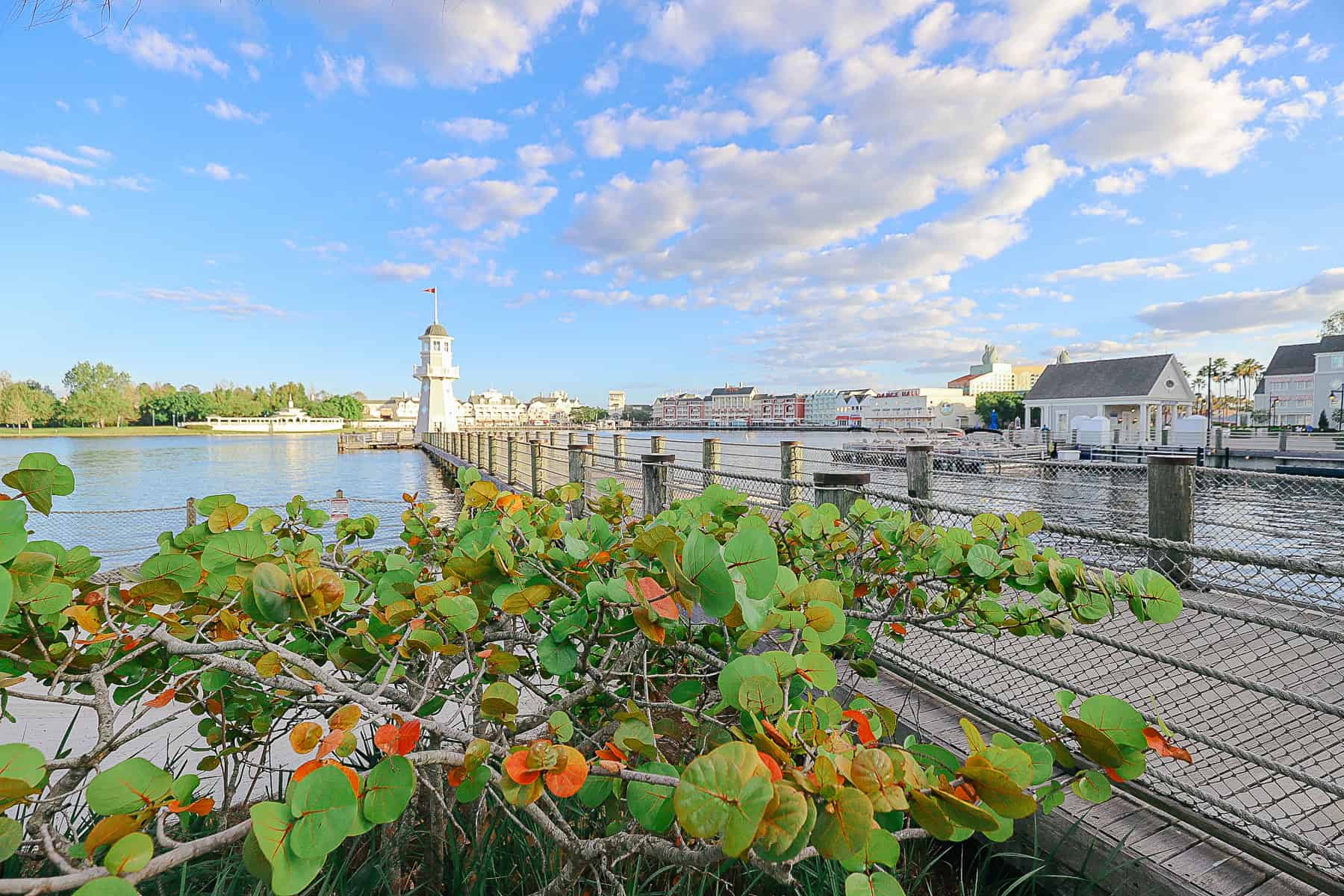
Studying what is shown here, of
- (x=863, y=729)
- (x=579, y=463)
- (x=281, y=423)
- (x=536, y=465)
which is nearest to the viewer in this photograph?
(x=863, y=729)

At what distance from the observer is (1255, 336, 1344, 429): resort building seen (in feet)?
136

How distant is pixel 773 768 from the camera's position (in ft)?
2.78

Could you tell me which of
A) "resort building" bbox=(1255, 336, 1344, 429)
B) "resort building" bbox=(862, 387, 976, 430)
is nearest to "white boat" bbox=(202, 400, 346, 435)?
"resort building" bbox=(862, 387, 976, 430)

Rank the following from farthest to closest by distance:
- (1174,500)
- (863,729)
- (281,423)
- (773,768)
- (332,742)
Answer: (281,423), (1174,500), (863,729), (332,742), (773,768)

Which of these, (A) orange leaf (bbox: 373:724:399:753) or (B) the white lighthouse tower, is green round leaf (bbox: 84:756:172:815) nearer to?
(A) orange leaf (bbox: 373:724:399:753)

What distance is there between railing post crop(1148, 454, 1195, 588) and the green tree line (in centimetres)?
9577

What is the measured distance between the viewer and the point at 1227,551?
5.10ft

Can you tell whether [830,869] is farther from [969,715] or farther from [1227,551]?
[1227,551]

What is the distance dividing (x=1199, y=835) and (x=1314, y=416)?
200ft

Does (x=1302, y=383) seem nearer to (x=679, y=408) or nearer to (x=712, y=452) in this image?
(x=712, y=452)

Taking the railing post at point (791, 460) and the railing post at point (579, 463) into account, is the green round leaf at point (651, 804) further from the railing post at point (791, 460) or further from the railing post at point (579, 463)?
the railing post at point (579, 463)

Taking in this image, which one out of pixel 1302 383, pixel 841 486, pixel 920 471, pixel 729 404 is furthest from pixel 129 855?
pixel 729 404

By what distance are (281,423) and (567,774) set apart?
326 feet

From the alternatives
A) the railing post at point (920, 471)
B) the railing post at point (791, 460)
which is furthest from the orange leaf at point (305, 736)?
the railing post at point (791, 460)
